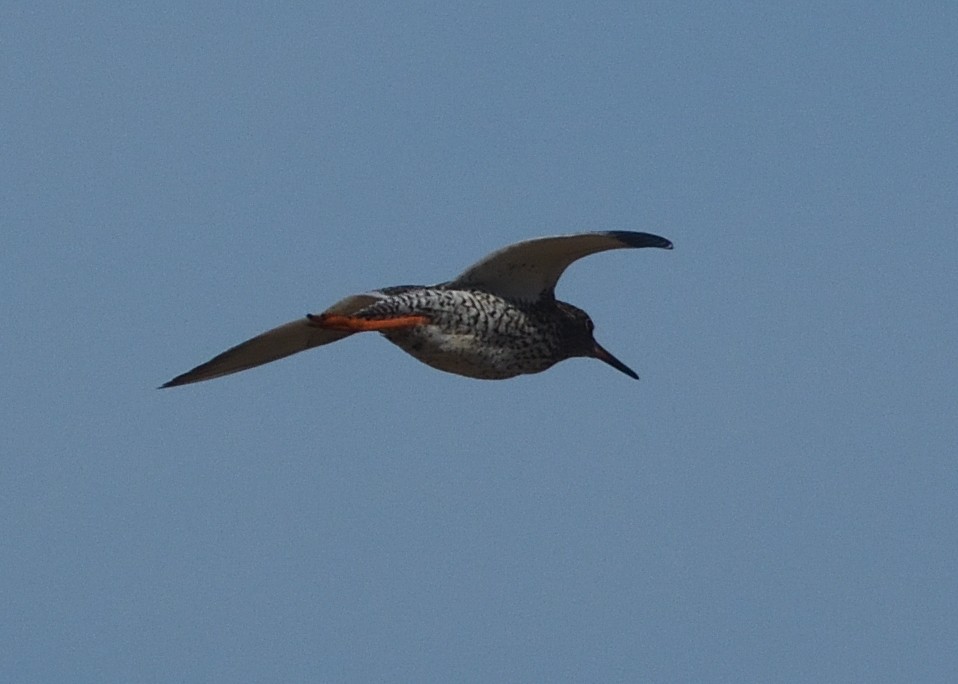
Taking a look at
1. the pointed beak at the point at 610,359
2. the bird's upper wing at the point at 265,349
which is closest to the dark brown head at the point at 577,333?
the pointed beak at the point at 610,359

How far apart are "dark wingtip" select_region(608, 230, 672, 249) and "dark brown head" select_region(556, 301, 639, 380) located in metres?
1.69

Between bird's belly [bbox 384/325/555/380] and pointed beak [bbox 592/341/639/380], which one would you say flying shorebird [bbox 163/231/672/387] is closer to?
bird's belly [bbox 384/325/555/380]

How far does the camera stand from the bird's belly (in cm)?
1702

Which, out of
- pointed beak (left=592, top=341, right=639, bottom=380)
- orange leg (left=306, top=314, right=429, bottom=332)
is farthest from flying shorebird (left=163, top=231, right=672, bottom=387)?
pointed beak (left=592, top=341, right=639, bottom=380)

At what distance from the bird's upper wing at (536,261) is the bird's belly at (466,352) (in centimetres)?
39

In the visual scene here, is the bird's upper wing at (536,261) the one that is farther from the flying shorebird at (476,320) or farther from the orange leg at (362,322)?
the orange leg at (362,322)

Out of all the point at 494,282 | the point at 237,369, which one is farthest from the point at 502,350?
the point at 237,369

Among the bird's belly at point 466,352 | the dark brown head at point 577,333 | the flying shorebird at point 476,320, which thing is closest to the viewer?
the flying shorebird at point 476,320

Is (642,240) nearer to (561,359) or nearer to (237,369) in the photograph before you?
(561,359)

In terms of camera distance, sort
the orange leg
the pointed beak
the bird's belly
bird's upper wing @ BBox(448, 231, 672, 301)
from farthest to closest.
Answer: the pointed beak
the bird's belly
bird's upper wing @ BBox(448, 231, 672, 301)
the orange leg

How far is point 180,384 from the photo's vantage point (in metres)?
18.1

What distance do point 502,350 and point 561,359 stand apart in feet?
3.13

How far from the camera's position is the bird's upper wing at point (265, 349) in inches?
697

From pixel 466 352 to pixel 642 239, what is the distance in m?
1.51
